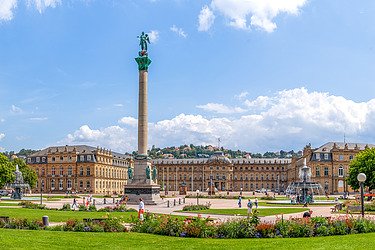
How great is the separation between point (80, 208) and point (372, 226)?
3422cm

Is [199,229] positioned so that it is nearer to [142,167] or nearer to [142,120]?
[142,167]

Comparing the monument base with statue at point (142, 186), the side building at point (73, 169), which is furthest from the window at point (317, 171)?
the monument base with statue at point (142, 186)

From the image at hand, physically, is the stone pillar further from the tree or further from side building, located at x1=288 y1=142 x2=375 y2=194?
side building, located at x1=288 y1=142 x2=375 y2=194

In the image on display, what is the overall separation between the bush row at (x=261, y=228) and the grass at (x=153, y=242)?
0.92m

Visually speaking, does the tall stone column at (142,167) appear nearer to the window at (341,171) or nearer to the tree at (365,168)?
the tree at (365,168)

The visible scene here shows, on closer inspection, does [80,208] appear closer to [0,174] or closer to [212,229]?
[212,229]

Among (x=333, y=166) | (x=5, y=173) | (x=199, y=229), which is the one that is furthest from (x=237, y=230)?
(x=333, y=166)

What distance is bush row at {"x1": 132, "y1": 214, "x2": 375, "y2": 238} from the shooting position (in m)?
24.2

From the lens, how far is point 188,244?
72.4 feet

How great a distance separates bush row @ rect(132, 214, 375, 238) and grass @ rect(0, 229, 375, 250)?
92 cm

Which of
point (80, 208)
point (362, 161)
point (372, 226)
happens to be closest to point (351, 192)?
point (362, 161)

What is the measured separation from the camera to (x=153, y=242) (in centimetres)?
2256

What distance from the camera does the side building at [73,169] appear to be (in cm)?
14738

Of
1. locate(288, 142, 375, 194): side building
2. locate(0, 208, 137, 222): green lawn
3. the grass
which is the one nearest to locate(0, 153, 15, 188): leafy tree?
locate(0, 208, 137, 222): green lawn
